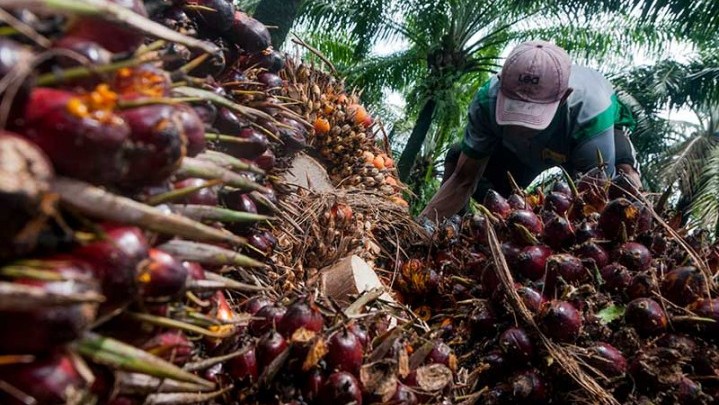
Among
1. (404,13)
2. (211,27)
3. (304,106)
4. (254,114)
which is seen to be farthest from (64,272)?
(404,13)

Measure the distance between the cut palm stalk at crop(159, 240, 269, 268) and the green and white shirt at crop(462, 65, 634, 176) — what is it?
2.34 m

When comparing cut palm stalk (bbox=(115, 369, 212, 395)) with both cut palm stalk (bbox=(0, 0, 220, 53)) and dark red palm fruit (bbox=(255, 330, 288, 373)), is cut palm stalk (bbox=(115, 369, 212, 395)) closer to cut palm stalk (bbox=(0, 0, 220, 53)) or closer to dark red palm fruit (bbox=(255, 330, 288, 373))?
dark red palm fruit (bbox=(255, 330, 288, 373))

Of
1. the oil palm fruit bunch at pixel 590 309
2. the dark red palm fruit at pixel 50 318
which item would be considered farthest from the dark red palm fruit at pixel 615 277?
the dark red palm fruit at pixel 50 318

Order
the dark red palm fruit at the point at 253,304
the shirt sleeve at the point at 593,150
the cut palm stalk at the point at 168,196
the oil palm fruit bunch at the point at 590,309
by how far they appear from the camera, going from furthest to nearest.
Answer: the shirt sleeve at the point at 593,150 → the oil palm fruit bunch at the point at 590,309 → the dark red palm fruit at the point at 253,304 → the cut palm stalk at the point at 168,196

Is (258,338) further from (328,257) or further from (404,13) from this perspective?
(404,13)

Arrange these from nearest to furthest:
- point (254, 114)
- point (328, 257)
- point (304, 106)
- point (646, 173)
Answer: point (254, 114) → point (328, 257) → point (304, 106) → point (646, 173)

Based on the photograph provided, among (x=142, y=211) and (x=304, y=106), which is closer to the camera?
(x=142, y=211)

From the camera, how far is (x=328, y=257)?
8.12 ft

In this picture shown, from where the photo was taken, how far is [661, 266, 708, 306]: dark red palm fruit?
1.78 meters

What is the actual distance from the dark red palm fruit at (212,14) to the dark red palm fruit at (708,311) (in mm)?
1464

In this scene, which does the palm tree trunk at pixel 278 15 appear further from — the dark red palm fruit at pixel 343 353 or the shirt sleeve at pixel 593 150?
the dark red palm fruit at pixel 343 353

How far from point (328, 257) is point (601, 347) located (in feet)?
3.58

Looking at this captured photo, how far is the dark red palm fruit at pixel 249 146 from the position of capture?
5.09 ft

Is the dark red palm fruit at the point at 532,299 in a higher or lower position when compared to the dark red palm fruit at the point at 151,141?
lower
